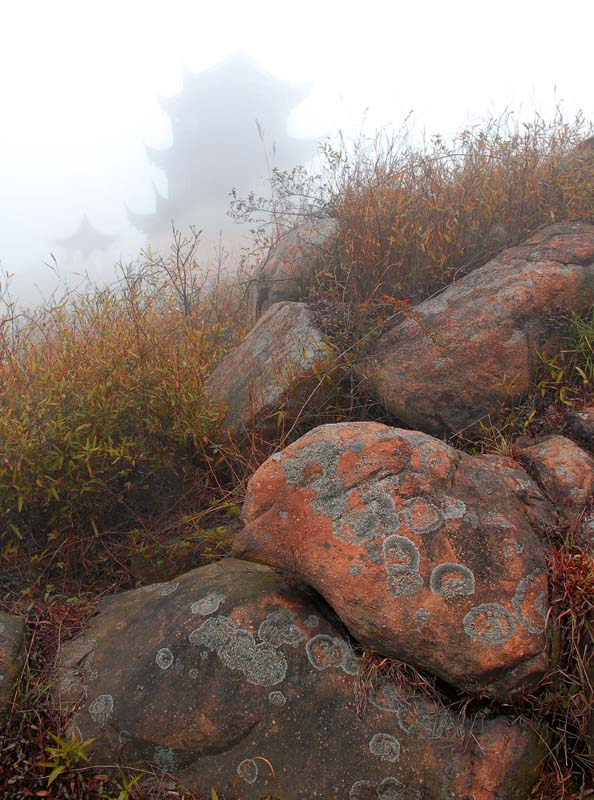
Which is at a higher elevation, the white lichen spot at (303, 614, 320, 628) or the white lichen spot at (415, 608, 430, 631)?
the white lichen spot at (303, 614, 320, 628)

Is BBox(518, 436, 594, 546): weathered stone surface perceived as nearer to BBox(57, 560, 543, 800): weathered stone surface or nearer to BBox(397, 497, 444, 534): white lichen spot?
BBox(397, 497, 444, 534): white lichen spot

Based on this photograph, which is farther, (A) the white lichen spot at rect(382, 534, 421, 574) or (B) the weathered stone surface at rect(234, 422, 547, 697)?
(A) the white lichen spot at rect(382, 534, 421, 574)

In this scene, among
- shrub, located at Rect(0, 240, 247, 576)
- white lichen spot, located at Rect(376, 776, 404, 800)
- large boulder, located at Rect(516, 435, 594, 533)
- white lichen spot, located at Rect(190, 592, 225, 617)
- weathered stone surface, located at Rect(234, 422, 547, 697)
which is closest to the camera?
white lichen spot, located at Rect(376, 776, 404, 800)

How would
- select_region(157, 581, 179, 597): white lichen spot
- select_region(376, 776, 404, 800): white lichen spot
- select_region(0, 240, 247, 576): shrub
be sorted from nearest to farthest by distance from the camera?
select_region(376, 776, 404, 800): white lichen spot → select_region(157, 581, 179, 597): white lichen spot → select_region(0, 240, 247, 576): shrub

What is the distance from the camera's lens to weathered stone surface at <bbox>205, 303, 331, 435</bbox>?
3.54 meters

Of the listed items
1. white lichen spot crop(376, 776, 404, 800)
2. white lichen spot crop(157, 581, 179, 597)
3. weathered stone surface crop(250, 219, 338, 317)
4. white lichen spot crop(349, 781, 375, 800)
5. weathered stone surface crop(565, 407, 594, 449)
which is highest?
weathered stone surface crop(250, 219, 338, 317)

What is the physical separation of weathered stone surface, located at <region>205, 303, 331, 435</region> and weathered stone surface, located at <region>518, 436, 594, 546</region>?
4.46 feet

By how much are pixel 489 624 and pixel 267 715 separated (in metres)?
0.90

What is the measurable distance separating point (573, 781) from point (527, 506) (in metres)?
1.03

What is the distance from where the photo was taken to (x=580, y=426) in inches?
116

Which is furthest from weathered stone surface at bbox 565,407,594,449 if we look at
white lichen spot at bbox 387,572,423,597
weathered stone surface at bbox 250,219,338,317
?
weathered stone surface at bbox 250,219,338,317

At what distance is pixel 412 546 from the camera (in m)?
2.27

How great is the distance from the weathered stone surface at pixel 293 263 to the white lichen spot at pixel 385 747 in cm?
353

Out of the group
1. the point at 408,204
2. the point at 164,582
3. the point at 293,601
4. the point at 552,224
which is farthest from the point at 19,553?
the point at 552,224
